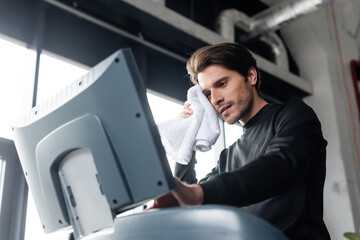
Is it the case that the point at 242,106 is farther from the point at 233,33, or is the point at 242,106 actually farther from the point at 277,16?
the point at 277,16

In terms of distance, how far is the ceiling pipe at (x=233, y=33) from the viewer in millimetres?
3703

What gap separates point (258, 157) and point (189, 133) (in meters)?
0.27

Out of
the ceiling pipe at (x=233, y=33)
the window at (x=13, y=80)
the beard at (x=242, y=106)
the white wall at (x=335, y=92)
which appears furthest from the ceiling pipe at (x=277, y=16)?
the beard at (x=242, y=106)

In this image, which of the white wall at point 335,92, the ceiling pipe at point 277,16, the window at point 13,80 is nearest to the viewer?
the window at point 13,80

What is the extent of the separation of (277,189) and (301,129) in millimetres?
209

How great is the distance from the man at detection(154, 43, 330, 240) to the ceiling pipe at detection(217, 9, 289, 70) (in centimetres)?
213

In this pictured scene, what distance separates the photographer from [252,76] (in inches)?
63.4

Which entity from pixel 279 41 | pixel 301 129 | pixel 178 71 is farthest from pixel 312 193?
pixel 279 41

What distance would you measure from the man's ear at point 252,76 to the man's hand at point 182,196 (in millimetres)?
690

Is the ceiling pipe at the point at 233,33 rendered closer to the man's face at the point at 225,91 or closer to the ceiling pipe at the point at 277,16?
the ceiling pipe at the point at 277,16

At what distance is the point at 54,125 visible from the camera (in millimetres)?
1073

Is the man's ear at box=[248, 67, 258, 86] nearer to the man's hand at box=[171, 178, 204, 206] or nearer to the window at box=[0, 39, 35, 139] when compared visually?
the man's hand at box=[171, 178, 204, 206]

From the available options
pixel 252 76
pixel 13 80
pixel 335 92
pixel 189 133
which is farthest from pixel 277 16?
pixel 189 133

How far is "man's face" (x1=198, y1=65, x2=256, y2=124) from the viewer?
1479 mm
